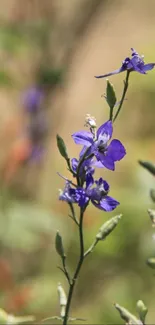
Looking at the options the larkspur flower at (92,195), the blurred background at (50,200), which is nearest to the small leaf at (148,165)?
the larkspur flower at (92,195)

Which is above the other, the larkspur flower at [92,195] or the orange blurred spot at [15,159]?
the orange blurred spot at [15,159]

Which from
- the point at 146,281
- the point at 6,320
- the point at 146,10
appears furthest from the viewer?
the point at 146,10

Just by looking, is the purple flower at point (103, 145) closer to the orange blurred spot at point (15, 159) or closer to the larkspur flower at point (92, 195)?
the larkspur flower at point (92, 195)

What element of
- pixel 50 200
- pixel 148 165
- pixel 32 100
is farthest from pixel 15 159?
pixel 148 165

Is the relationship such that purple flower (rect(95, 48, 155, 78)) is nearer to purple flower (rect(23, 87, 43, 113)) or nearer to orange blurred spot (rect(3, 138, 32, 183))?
orange blurred spot (rect(3, 138, 32, 183))

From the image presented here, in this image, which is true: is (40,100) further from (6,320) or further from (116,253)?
(6,320)

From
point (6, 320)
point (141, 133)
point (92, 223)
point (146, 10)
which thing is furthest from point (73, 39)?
point (6, 320)
